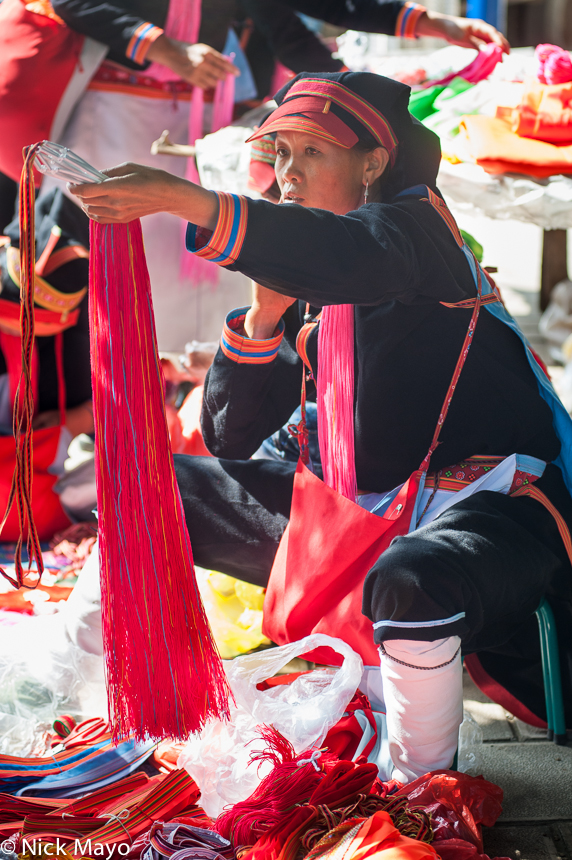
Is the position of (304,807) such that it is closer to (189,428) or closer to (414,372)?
(414,372)

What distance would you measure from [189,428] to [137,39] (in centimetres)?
137

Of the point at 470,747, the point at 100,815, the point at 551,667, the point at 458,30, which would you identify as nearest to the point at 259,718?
the point at 100,815

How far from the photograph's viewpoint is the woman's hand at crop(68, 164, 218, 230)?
3.84 ft

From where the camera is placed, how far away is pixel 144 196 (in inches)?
46.3

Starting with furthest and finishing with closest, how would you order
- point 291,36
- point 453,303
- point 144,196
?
point 291,36 → point 453,303 → point 144,196

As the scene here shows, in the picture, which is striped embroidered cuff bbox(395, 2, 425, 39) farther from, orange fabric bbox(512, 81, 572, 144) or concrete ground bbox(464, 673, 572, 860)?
concrete ground bbox(464, 673, 572, 860)

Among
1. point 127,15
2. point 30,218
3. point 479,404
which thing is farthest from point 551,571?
point 127,15

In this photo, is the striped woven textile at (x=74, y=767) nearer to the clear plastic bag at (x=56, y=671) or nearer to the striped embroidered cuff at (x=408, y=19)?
the clear plastic bag at (x=56, y=671)

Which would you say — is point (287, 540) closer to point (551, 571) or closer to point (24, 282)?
point (551, 571)

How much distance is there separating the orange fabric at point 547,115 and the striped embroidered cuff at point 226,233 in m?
1.94

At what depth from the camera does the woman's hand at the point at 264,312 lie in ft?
5.58

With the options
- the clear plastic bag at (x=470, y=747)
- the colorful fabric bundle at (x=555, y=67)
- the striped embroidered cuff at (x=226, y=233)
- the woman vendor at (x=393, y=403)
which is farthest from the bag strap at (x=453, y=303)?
the colorful fabric bundle at (x=555, y=67)

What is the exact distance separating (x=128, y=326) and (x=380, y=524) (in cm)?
61

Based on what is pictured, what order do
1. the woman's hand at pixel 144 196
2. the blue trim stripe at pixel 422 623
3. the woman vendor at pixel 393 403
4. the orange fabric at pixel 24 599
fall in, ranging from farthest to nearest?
the orange fabric at pixel 24 599
the blue trim stripe at pixel 422 623
the woman vendor at pixel 393 403
the woman's hand at pixel 144 196
